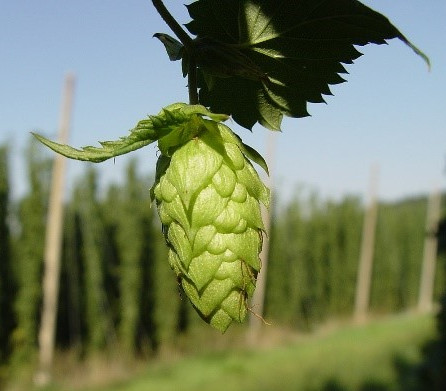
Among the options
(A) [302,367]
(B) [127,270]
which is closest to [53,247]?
(B) [127,270]

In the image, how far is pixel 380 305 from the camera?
1620 cm

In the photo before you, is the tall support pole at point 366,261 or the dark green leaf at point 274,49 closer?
the dark green leaf at point 274,49

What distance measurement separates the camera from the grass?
8.04 meters

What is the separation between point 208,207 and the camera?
1.50 feet

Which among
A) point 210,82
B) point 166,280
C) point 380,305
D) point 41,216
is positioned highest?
point 210,82

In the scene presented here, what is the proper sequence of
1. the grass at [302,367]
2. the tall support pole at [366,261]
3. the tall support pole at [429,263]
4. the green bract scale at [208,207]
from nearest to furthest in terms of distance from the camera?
the green bract scale at [208,207] → the grass at [302,367] → the tall support pole at [366,261] → the tall support pole at [429,263]

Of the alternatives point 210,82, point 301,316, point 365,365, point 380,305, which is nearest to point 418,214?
Result: point 380,305

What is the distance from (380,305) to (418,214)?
3.59 m

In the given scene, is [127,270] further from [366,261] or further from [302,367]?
[366,261]

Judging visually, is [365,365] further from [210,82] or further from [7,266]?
[210,82]

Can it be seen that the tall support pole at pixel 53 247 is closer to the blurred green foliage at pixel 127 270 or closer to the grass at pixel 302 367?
the blurred green foliage at pixel 127 270

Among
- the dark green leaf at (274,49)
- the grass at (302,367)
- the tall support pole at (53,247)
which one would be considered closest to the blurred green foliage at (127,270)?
the tall support pole at (53,247)

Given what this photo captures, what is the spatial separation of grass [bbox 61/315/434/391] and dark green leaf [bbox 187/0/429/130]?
25.1 feet

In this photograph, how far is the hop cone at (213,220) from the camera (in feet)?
1.49
